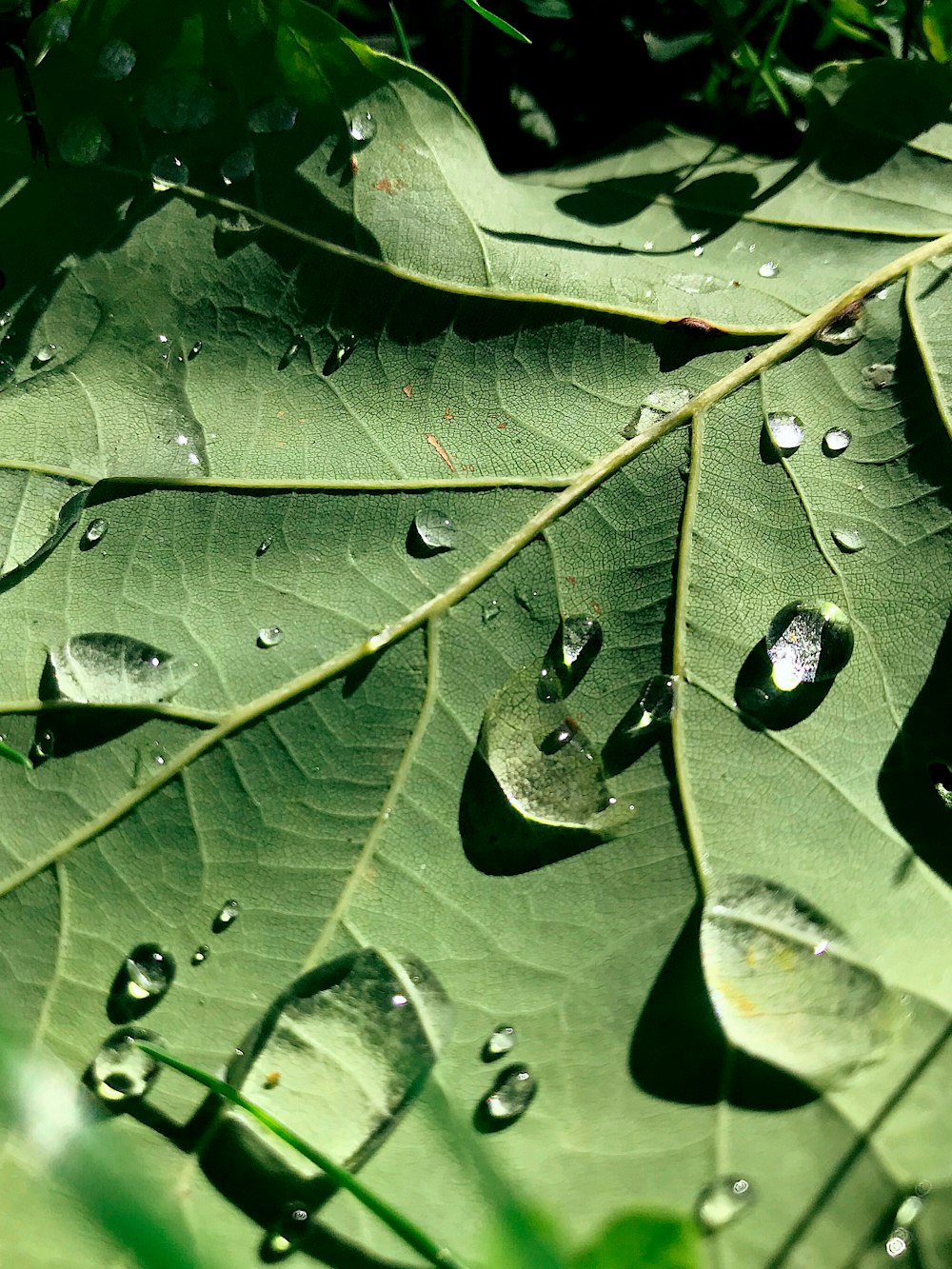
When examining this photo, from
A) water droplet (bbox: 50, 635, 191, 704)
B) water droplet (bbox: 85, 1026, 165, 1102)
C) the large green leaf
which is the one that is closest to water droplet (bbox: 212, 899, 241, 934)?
the large green leaf

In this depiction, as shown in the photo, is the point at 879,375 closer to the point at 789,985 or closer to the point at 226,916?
the point at 789,985

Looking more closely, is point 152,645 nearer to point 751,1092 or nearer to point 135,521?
point 135,521

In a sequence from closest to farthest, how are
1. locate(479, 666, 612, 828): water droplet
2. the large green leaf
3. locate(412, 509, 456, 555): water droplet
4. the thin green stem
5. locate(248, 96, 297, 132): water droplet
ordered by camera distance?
1. the thin green stem
2. the large green leaf
3. locate(479, 666, 612, 828): water droplet
4. locate(412, 509, 456, 555): water droplet
5. locate(248, 96, 297, 132): water droplet

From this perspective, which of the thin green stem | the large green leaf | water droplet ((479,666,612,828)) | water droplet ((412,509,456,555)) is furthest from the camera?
water droplet ((412,509,456,555))

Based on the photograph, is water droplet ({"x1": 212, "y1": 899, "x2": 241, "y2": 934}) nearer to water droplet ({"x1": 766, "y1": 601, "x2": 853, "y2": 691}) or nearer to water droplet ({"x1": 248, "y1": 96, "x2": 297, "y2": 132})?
water droplet ({"x1": 766, "y1": 601, "x2": 853, "y2": 691})

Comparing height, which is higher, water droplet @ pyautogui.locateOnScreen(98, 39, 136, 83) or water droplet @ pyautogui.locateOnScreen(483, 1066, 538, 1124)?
water droplet @ pyautogui.locateOnScreen(98, 39, 136, 83)

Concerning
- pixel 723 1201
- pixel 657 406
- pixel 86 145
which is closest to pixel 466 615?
pixel 657 406
